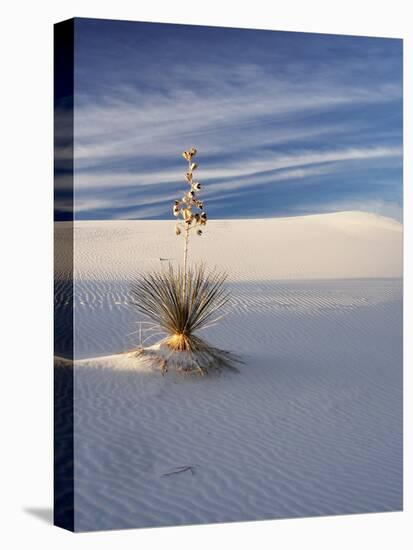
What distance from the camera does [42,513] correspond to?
7.34m

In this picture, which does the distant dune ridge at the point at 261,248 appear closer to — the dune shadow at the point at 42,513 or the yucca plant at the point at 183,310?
the yucca plant at the point at 183,310

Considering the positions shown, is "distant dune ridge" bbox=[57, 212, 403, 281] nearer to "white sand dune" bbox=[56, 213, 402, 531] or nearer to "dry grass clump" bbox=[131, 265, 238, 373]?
"white sand dune" bbox=[56, 213, 402, 531]

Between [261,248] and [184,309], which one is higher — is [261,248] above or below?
above

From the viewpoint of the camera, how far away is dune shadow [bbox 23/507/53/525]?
7168 mm

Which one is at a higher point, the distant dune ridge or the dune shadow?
the distant dune ridge

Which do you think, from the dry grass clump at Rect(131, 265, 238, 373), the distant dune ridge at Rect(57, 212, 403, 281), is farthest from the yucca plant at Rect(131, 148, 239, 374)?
the distant dune ridge at Rect(57, 212, 403, 281)

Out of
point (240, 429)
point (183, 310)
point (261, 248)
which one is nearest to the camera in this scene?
point (240, 429)

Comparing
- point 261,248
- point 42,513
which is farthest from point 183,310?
point 261,248

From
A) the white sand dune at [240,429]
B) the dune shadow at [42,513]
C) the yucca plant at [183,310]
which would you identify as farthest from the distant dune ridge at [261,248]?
the dune shadow at [42,513]

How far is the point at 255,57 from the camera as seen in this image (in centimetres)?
982

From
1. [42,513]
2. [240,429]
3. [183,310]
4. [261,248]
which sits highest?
[261,248]

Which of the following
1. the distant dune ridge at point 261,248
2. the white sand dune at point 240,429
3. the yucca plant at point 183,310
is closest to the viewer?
the white sand dune at point 240,429

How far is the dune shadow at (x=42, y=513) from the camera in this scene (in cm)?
717

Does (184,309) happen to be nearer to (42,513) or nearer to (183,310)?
(183,310)
